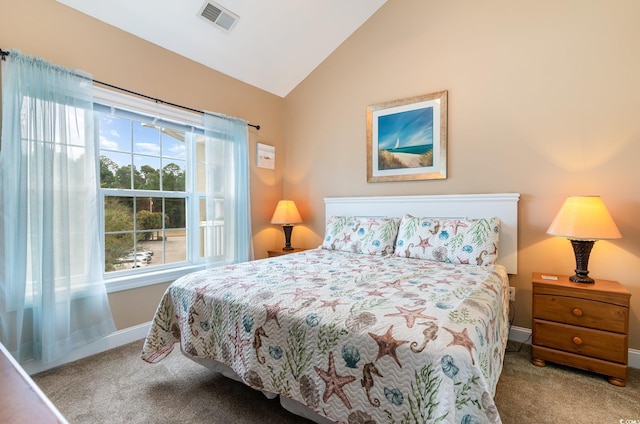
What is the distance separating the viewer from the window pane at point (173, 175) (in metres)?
2.90

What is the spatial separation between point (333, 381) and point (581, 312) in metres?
1.78

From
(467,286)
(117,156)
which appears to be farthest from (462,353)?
(117,156)

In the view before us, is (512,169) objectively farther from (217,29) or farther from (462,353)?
(217,29)

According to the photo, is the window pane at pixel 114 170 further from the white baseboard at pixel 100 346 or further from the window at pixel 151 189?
the white baseboard at pixel 100 346

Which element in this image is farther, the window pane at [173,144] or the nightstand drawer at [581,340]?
the window pane at [173,144]

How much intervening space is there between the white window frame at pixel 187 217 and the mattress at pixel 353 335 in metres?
0.90

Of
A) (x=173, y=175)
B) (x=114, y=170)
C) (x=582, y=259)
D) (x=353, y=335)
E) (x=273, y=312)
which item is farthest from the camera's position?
(x=173, y=175)

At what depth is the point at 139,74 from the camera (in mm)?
2555

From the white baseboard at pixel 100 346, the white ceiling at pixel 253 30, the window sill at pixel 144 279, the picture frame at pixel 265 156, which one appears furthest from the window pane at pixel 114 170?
the picture frame at pixel 265 156

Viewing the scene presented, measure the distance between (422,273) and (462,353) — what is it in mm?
1014

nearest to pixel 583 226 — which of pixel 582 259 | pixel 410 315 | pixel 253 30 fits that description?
pixel 582 259

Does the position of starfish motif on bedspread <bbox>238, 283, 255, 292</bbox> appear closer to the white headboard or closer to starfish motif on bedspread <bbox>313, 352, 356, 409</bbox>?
starfish motif on bedspread <bbox>313, 352, 356, 409</bbox>

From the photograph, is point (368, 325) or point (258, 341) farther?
point (258, 341)

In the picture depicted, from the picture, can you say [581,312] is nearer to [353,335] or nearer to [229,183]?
[353,335]
